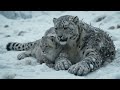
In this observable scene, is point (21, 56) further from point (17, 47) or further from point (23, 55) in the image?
point (17, 47)

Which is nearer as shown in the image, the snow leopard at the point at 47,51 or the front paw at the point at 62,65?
the front paw at the point at 62,65

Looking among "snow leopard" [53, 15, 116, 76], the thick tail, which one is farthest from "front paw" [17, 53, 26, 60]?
"snow leopard" [53, 15, 116, 76]

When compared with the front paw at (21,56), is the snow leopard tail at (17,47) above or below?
above

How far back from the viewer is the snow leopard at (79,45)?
564 centimetres

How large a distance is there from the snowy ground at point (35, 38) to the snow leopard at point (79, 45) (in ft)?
0.64

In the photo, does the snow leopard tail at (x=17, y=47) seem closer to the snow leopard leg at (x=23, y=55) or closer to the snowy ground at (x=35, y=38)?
the snowy ground at (x=35, y=38)

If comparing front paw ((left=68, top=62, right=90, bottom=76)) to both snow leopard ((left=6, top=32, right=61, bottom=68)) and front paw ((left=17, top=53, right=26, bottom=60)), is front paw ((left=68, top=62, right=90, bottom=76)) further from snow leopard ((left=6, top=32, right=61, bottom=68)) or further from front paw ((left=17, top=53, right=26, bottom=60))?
front paw ((left=17, top=53, right=26, bottom=60))

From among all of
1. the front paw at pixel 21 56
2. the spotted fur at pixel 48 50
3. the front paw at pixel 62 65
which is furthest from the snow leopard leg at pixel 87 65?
the front paw at pixel 21 56

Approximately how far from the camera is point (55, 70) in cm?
558

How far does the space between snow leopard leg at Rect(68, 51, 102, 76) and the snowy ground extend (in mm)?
Answer: 87

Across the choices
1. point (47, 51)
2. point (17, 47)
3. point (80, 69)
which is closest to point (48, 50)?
point (47, 51)
